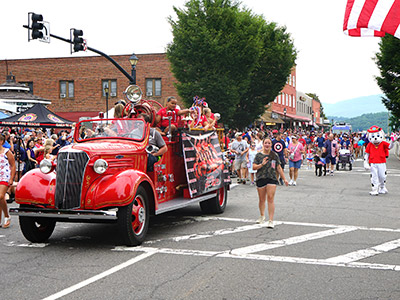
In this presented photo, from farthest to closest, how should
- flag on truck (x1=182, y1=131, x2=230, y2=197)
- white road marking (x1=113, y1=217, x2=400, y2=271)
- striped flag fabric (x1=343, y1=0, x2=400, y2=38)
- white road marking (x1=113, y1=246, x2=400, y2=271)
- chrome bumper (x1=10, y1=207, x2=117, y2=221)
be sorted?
flag on truck (x1=182, y1=131, x2=230, y2=197) < chrome bumper (x1=10, y1=207, x2=117, y2=221) < white road marking (x1=113, y1=217, x2=400, y2=271) < white road marking (x1=113, y1=246, x2=400, y2=271) < striped flag fabric (x1=343, y1=0, x2=400, y2=38)

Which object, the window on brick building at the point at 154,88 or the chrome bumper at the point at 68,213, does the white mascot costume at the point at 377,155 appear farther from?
the window on brick building at the point at 154,88

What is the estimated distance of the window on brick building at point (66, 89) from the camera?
4725cm

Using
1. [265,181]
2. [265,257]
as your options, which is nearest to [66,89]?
[265,181]

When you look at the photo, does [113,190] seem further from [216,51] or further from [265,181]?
[216,51]

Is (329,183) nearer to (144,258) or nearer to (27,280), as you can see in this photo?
→ (144,258)

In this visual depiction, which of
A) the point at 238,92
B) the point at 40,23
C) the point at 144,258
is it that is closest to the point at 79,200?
the point at 144,258

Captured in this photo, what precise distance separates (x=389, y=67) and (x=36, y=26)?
25.7 meters

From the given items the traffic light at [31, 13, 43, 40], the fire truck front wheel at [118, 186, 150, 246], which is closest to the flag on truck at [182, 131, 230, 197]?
the fire truck front wheel at [118, 186, 150, 246]

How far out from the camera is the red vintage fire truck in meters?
7.03

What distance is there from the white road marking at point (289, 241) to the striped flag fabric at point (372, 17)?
10.7ft

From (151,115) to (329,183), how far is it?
10510 millimetres

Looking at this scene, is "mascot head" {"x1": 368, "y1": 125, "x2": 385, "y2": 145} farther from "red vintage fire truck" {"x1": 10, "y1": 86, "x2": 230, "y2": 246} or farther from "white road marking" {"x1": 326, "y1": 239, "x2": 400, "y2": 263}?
"red vintage fire truck" {"x1": 10, "y1": 86, "x2": 230, "y2": 246}

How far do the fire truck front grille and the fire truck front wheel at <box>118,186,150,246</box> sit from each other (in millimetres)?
698

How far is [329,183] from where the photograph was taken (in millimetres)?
17703
